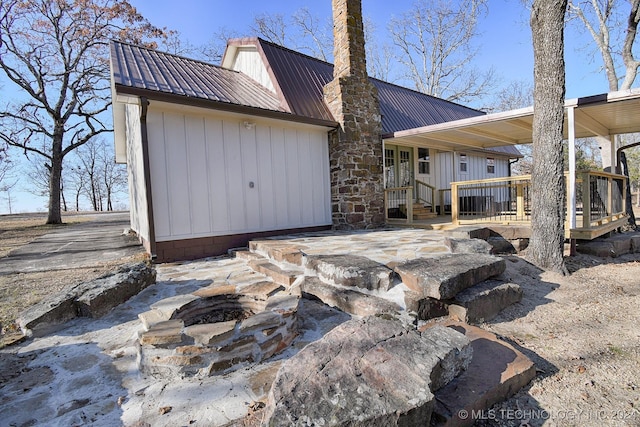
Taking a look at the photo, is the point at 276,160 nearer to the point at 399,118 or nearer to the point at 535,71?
the point at 535,71

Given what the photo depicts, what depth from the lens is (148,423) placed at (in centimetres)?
163

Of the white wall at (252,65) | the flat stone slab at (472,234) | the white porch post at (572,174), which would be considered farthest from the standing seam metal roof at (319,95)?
the white porch post at (572,174)

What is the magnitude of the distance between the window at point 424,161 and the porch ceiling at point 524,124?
524 millimetres

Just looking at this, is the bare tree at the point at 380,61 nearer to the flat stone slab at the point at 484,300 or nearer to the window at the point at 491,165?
the window at the point at 491,165

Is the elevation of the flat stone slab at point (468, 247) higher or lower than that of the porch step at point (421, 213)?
lower

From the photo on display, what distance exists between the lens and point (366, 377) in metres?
1.50

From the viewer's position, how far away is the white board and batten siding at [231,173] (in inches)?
207

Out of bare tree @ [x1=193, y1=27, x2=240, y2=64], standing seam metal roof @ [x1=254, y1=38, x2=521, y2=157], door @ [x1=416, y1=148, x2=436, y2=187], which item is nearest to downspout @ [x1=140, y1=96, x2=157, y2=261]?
standing seam metal roof @ [x1=254, y1=38, x2=521, y2=157]

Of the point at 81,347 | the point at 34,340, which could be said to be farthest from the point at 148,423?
the point at 34,340

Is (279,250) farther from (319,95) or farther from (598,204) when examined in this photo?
(598,204)

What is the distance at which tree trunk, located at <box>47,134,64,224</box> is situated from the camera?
1480cm

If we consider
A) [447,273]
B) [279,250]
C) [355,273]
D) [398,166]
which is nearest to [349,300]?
[355,273]

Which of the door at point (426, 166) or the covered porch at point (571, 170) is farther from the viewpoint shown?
the door at point (426, 166)

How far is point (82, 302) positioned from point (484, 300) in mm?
3995
